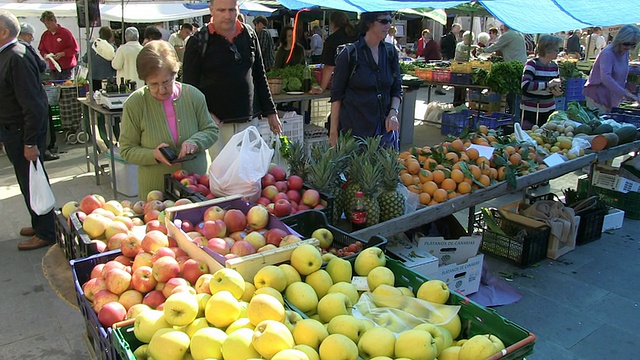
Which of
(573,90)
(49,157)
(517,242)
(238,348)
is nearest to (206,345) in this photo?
(238,348)

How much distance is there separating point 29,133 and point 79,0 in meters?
2.90

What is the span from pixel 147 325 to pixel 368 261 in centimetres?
88

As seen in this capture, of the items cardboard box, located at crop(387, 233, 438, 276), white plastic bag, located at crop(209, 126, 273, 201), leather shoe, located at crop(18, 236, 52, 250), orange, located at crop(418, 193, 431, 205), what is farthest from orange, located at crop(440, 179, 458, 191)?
leather shoe, located at crop(18, 236, 52, 250)

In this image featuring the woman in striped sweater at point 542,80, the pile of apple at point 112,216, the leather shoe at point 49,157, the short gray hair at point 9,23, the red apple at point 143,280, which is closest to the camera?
the red apple at point 143,280

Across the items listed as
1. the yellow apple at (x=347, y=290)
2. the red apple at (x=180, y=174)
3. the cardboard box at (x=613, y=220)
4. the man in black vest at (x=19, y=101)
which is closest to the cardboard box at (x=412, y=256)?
Result: the yellow apple at (x=347, y=290)

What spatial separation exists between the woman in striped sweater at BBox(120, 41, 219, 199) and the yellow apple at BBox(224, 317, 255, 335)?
152 centimetres

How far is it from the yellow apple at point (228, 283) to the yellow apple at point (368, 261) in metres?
0.53

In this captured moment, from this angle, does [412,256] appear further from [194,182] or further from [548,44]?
[548,44]

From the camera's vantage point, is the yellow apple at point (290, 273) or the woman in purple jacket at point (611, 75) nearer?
the yellow apple at point (290, 273)

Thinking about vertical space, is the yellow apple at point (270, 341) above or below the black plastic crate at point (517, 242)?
above

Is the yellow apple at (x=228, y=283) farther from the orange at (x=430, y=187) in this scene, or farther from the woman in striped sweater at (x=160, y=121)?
the orange at (x=430, y=187)

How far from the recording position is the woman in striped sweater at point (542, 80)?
610 centimetres

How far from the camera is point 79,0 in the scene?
20.3 feet

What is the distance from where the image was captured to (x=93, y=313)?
1.86 m
